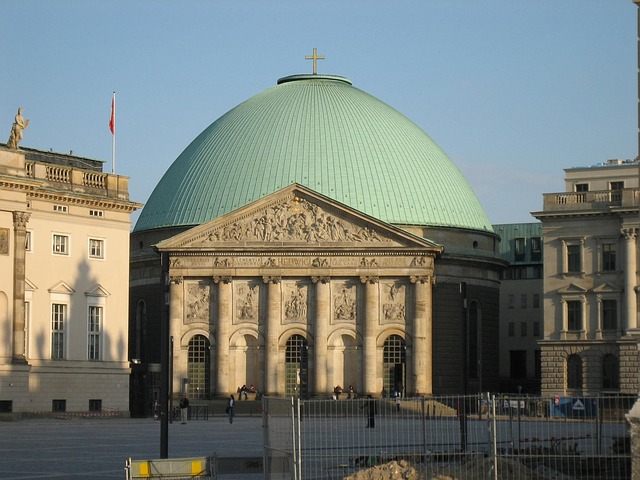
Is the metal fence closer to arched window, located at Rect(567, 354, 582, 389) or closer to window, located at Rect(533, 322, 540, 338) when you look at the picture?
arched window, located at Rect(567, 354, 582, 389)

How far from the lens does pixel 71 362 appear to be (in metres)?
76.6

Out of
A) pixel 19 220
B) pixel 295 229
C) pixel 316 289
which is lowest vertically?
pixel 316 289

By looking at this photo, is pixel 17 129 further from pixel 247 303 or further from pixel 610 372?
pixel 610 372

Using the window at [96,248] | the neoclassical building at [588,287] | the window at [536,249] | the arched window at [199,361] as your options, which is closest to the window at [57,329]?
the window at [96,248]

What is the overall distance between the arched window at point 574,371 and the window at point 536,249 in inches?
1095

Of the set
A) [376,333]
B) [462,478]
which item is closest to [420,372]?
[376,333]

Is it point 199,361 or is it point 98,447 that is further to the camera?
point 199,361

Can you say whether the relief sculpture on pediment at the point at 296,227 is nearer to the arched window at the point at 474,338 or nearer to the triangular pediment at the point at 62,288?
the arched window at the point at 474,338

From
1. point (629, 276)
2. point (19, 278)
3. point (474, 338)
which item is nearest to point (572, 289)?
point (629, 276)

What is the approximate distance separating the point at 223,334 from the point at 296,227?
812 cm

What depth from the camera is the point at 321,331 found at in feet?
317

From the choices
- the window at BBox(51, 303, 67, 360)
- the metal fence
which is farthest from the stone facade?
the metal fence

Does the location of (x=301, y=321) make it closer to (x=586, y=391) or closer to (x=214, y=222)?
(x=214, y=222)

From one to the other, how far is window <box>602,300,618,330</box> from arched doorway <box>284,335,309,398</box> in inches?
741
